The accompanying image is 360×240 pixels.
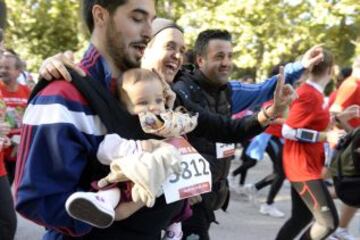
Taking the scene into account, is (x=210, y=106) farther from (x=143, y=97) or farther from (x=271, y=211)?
(x=271, y=211)

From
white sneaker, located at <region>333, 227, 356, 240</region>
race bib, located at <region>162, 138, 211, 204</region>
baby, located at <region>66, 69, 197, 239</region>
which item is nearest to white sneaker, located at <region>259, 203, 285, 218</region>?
white sneaker, located at <region>333, 227, 356, 240</region>

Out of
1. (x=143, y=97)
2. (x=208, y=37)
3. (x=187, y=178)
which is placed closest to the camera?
(x=143, y=97)

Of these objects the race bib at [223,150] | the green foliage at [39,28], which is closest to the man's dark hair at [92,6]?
the race bib at [223,150]

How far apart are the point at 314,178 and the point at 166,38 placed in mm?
2079

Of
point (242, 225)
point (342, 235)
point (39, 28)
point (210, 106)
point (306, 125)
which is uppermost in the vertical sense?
point (210, 106)

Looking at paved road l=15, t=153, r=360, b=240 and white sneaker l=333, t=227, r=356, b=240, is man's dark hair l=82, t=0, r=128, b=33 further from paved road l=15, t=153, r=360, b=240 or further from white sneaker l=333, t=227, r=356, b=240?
white sneaker l=333, t=227, r=356, b=240

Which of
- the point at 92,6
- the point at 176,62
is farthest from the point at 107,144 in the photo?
the point at 176,62

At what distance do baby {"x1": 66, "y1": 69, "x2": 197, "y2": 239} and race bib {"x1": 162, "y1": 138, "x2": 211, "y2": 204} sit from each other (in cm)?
6

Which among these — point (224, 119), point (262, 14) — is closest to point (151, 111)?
point (224, 119)

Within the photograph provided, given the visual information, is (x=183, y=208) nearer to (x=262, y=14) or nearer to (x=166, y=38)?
(x=166, y=38)

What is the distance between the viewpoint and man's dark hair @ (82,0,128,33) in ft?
6.47

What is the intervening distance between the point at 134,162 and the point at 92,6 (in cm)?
62

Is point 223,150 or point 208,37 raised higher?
point 208,37

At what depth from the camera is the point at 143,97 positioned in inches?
77.4
